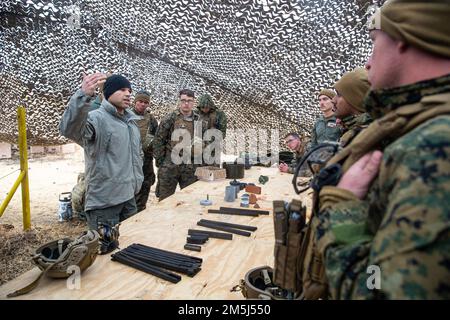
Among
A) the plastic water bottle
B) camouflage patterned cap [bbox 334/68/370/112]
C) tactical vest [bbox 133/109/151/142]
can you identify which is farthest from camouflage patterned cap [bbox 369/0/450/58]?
the plastic water bottle

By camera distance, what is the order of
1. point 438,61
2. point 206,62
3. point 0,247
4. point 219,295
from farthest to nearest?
1. point 206,62
2. point 0,247
3. point 219,295
4. point 438,61

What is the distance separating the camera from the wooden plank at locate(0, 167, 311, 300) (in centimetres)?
124

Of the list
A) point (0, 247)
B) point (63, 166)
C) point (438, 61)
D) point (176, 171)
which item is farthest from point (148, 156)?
point (63, 166)

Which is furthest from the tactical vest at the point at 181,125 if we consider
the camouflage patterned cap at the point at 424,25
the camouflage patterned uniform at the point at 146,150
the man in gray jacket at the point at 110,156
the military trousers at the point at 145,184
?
the camouflage patterned cap at the point at 424,25

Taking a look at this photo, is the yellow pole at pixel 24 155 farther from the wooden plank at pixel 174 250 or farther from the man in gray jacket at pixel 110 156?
the wooden plank at pixel 174 250

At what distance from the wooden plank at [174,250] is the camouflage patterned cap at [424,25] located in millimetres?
1008

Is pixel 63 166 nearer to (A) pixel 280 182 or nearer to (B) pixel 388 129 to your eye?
(A) pixel 280 182

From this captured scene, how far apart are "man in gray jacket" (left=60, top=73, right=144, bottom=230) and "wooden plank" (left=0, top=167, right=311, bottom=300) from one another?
0.36 metres

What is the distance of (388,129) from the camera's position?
78cm

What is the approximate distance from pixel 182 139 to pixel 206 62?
1.22 metres

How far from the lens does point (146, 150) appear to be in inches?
182

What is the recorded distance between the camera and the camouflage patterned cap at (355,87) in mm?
2035

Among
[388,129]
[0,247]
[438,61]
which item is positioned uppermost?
[438,61]
